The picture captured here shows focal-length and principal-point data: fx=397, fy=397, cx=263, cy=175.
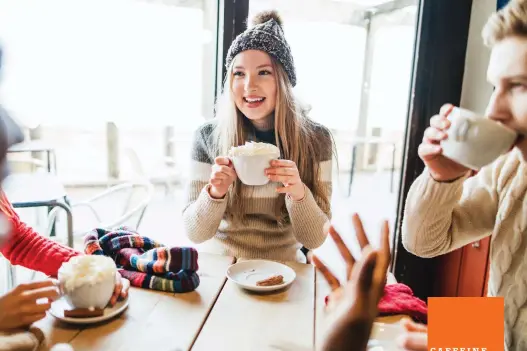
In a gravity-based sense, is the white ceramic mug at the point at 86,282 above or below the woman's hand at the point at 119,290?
above

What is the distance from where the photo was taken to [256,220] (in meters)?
1.23

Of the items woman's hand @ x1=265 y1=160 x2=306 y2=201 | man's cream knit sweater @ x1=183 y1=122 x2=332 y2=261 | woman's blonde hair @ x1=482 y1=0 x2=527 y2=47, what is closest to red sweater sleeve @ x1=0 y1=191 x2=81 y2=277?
man's cream knit sweater @ x1=183 y1=122 x2=332 y2=261

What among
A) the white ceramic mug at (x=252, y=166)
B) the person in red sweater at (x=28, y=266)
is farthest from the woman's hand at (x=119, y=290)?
the white ceramic mug at (x=252, y=166)

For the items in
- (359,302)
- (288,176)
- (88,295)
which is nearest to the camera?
(359,302)

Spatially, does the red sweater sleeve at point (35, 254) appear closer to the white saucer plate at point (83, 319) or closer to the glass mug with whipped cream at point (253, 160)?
the white saucer plate at point (83, 319)

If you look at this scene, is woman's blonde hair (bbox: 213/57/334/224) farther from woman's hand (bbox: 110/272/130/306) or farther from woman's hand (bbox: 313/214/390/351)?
woman's hand (bbox: 313/214/390/351)

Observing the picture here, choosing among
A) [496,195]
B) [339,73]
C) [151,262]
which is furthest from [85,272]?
[339,73]

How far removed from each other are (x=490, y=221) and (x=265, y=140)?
0.75 metres

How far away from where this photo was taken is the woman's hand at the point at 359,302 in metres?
0.33

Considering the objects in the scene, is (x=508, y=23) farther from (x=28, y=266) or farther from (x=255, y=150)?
(x=28, y=266)

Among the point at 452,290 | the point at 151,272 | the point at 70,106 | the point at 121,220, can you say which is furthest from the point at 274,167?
the point at 452,290

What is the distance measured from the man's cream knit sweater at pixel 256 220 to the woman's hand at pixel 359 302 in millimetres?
758

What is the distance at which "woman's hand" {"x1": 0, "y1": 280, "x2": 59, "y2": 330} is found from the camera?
0.50 metres

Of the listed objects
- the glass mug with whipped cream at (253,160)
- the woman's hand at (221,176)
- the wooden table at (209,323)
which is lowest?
the wooden table at (209,323)
